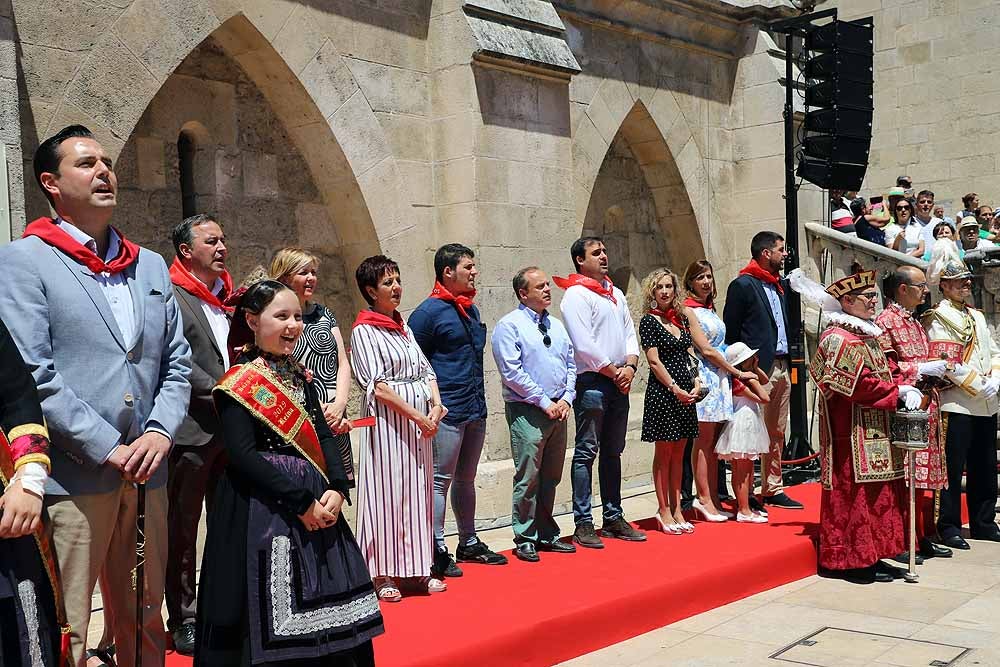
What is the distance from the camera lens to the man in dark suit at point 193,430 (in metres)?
4.54

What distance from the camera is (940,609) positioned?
18.1ft

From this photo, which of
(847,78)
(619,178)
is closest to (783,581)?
(847,78)

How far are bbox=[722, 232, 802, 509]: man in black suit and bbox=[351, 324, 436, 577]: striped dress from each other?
289 centimetres

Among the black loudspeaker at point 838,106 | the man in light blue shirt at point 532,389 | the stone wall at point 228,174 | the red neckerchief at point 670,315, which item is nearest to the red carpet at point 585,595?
the man in light blue shirt at point 532,389

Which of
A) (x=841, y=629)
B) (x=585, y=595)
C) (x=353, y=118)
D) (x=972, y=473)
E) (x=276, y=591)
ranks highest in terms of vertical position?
(x=353, y=118)

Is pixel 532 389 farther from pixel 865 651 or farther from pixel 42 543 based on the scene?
pixel 42 543

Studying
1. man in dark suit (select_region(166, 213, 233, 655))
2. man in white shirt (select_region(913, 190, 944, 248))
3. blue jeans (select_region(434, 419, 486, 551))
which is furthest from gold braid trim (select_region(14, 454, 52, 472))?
man in white shirt (select_region(913, 190, 944, 248))

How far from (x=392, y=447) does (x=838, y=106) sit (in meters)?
5.62

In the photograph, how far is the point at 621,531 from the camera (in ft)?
21.6

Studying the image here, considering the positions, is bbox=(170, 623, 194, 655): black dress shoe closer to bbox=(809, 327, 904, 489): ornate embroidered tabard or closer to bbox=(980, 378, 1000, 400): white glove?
Result: bbox=(809, 327, 904, 489): ornate embroidered tabard

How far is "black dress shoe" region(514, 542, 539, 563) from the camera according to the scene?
5.99 metres

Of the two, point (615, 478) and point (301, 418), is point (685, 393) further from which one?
point (301, 418)

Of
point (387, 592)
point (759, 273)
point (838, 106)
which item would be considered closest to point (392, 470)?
point (387, 592)

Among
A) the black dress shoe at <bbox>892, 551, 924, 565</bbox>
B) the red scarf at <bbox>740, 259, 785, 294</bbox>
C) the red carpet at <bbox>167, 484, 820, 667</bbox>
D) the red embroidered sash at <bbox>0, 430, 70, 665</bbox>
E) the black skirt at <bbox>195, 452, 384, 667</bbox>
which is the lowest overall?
the black dress shoe at <bbox>892, 551, 924, 565</bbox>
